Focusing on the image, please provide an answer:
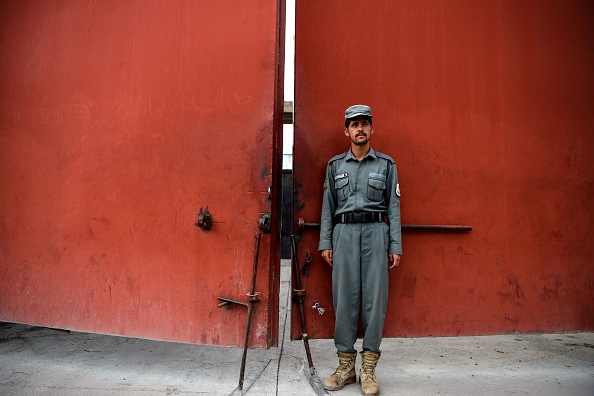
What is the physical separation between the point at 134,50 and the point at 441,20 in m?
2.19

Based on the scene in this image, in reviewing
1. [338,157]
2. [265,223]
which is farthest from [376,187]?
[265,223]

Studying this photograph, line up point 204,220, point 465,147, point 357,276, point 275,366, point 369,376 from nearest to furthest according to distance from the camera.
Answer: point 369,376
point 357,276
point 204,220
point 275,366
point 465,147

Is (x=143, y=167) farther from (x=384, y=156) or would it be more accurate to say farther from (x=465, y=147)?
(x=465, y=147)

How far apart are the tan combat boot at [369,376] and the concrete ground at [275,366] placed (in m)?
0.08

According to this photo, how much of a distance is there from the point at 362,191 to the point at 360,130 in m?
0.37

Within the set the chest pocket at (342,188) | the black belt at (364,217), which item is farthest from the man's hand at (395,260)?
the chest pocket at (342,188)

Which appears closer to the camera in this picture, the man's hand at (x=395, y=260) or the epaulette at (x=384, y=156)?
the man's hand at (x=395, y=260)

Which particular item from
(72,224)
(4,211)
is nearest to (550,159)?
(72,224)

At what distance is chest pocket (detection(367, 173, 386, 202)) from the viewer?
7.30ft

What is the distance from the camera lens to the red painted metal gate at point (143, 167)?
2318 millimetres

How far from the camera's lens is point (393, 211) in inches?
87.7

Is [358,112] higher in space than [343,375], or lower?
higher

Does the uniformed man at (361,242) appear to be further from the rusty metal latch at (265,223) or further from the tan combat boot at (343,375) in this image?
the rusty metal latch at (265,223)

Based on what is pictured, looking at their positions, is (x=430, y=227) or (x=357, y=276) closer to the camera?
(x=357, y=276)
